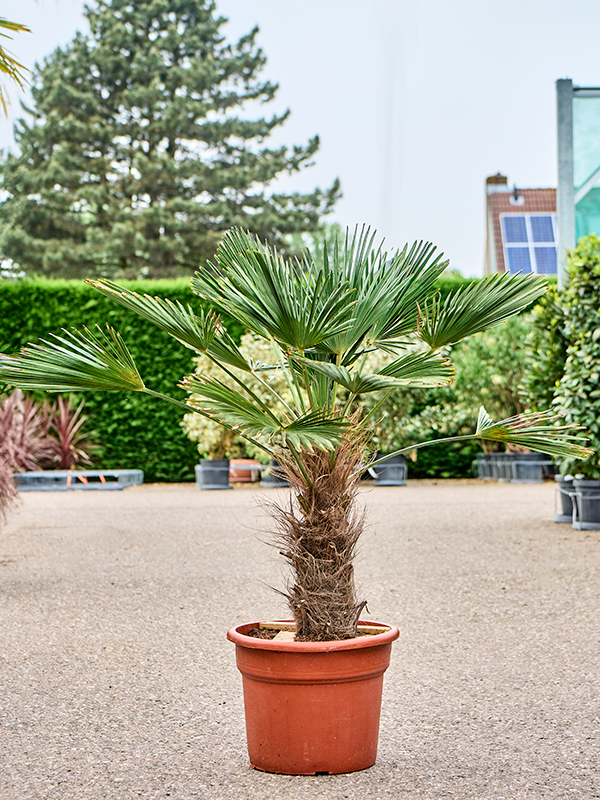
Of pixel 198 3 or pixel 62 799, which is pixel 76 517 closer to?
pixel 62 799

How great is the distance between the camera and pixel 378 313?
2.65 m

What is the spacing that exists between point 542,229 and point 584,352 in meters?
20.3

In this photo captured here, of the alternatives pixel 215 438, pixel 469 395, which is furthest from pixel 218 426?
pixel 469 395

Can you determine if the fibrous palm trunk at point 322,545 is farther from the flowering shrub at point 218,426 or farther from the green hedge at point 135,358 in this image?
the green hedge at point 135,358

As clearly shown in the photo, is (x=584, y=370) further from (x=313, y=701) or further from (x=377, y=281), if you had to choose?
(x=313, y=701)

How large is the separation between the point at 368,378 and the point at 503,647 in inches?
78.6

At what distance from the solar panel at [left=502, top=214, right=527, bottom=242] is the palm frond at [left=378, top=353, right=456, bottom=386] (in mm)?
24853

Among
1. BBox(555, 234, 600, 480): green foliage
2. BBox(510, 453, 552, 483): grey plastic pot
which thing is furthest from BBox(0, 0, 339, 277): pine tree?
BBox(555, 234, 600, 480): green foliage

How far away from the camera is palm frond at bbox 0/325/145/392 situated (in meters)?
2.50

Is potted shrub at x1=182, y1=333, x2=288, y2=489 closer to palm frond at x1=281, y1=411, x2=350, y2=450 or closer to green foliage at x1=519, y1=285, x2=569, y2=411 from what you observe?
green foliage at x1=519, y1=285, x2=569, y2=411

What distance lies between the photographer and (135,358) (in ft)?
40.7

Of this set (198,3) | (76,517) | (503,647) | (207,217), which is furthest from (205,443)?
(198,3)

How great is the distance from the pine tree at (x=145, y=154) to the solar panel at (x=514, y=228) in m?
7.33

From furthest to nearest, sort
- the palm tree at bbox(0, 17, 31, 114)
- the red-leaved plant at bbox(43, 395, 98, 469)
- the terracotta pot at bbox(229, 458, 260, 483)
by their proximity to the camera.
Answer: the terracotta pot at bbox(229, 458, 260, 483) < the red-leaved plant at bbox(43, 395, 98, 469) < the palm tree at bbox(0, 17, 31, 114)
